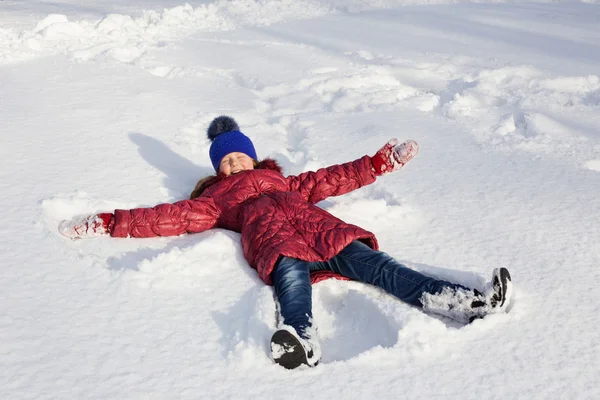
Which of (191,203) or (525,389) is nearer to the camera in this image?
(525,389)

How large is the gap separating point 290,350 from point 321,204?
1298 mm

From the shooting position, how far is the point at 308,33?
648 centimetres

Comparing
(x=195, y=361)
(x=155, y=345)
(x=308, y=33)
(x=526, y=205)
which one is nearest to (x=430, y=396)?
(x=195, y=361)

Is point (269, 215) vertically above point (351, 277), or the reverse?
point (269, 215)

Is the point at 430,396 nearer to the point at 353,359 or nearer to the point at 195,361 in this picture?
the point at 353,359

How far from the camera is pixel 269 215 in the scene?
251 centimetres

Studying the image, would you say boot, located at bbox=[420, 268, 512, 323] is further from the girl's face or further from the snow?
the girl's face

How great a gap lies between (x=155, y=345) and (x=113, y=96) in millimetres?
2872

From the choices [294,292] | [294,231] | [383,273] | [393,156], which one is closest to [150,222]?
[294,231]

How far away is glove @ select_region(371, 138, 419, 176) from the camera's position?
281 cm

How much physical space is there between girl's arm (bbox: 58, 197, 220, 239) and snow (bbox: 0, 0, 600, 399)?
2.1 inches

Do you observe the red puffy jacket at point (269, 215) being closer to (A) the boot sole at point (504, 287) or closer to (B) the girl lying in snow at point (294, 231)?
(B) the girl lying in snow at point (294, 231)

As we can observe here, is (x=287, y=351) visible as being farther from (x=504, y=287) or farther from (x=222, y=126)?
(x=222, y=126)

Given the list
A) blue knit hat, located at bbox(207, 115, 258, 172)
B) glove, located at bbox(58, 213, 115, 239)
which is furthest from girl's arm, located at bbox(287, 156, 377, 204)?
glove, located at bbox(58, 213, 115, 239)
